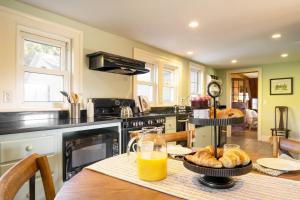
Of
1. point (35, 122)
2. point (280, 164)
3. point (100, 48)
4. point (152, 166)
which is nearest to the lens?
point (152, 166)

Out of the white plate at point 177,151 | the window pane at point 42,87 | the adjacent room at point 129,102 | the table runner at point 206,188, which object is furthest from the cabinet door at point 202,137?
the table runner at point 206,188

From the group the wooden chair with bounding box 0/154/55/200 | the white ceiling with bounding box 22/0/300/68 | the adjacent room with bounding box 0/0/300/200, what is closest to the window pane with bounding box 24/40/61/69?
the adjacent room with bounding box 0/0/300/200

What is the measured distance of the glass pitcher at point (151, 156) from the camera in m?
0.88

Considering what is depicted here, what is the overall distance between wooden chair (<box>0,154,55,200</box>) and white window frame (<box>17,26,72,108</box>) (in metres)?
1.75

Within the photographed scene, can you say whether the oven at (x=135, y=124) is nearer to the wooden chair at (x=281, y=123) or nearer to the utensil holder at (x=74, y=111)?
the utensil holder at (x=74, y=111)

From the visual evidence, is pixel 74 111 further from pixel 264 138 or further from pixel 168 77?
pixel 264 138

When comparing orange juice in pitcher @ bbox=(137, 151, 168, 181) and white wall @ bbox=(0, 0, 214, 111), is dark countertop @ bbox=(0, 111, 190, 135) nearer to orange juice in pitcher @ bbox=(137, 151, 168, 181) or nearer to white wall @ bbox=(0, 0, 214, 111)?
white wall @ bbox=(0, 0, 214, 111)

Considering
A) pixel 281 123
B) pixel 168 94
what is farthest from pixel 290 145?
pixel 281 123

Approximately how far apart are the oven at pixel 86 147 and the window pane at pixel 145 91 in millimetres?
1645

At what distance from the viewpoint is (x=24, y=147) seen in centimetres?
167

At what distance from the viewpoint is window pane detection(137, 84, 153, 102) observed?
4.07 m

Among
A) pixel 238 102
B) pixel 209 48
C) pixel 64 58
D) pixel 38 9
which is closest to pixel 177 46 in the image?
pixel 209 48

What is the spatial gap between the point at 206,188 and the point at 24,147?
1491 millimetres

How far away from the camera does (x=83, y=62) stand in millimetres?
2920
